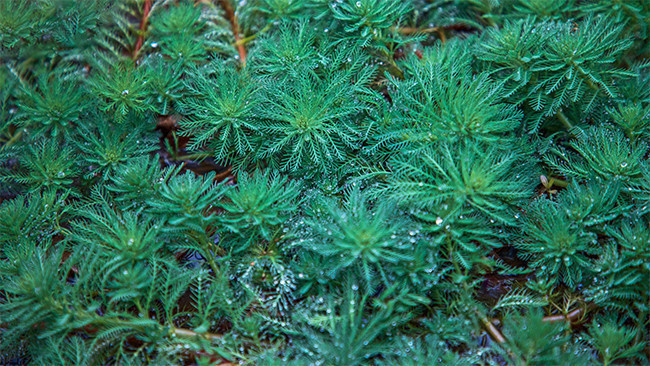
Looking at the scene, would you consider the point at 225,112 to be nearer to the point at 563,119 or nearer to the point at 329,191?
the point at 329,191

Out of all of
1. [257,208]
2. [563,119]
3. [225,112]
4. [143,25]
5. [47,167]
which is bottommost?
[257,208]

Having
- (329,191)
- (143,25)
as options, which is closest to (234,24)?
(143,25)

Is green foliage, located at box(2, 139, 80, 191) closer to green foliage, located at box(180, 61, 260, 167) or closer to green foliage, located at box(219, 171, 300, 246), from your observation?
green foliage, located at box(180, 61, 260, 167)

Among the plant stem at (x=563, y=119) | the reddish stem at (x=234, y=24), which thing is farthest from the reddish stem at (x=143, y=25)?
the plant stem at (x=563, y=119)

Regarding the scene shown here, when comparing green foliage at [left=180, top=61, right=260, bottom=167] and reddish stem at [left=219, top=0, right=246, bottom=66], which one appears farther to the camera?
reddish stem at [left=219, top=0, right=246, bottom=66]

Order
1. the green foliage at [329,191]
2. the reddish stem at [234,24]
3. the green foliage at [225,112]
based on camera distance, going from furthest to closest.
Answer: the reddish stem at [234,24] < the green foliage at [225,112] < the green foliage at [329,191]

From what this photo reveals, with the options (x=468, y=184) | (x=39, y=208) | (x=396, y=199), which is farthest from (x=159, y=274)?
(x=468, y=184)

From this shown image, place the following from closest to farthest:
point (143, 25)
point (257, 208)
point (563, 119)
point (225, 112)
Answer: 1. point (257, 208)
2. point (225, 112)
3. point (563, 119)
4. point (143, 25)

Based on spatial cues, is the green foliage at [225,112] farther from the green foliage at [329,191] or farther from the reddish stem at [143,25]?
the reddish stem at [143,25]

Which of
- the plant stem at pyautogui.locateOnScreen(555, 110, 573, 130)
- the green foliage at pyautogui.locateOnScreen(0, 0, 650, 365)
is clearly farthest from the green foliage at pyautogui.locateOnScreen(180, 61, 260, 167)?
the plant stem at pyautogui.locateOnScreen(555, 110, 573, 130)

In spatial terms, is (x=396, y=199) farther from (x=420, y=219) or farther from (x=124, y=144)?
(x=124, y=144)

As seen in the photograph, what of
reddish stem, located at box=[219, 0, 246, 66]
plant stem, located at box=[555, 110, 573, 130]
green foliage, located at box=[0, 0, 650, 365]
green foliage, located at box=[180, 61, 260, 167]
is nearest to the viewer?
green foliage, located at box=[0, 0, 650, 365]
